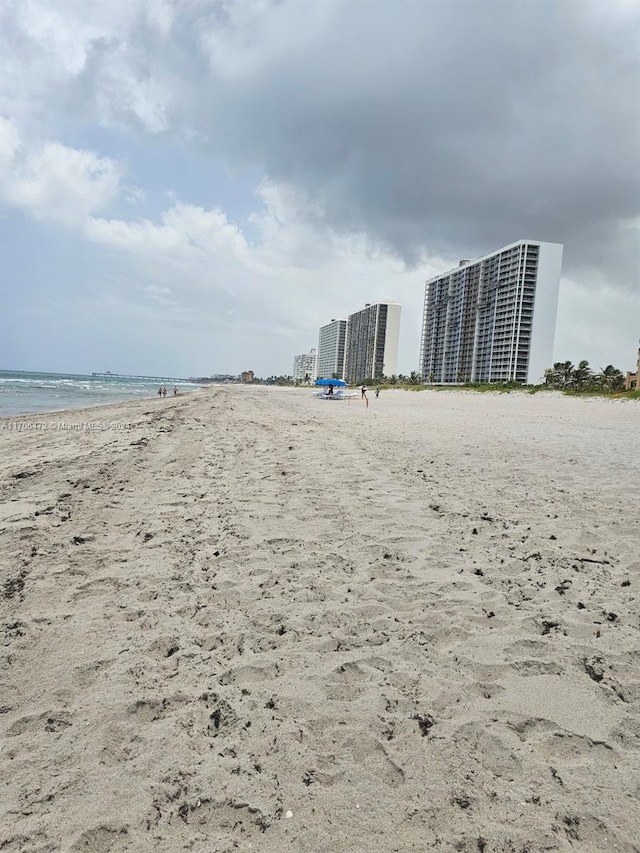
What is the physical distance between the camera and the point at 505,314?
364 ft

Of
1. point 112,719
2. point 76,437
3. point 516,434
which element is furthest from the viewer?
point 516,434

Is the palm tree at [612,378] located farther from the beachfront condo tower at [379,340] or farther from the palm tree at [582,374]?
the beachfront condo tower at [379,340]

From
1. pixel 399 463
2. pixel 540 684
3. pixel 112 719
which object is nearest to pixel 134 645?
pixel 112 719

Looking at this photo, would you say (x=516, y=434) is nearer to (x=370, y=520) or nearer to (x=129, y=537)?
(x=370, y=520)

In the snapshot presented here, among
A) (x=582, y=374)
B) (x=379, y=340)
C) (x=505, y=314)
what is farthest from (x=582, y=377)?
(x=379, y=340)

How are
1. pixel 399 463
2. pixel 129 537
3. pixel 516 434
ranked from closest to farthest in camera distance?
1. pixel 129 537
2. pixel 399 463
3. pixel 516 434

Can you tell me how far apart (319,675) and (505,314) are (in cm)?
12136

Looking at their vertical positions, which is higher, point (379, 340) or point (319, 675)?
point (379, 340)

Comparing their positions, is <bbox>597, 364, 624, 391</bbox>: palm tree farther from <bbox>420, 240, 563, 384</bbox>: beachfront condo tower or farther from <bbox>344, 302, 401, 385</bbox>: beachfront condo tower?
<bbox>344, 302, 401, 385</bbox>: beachfront condo tower

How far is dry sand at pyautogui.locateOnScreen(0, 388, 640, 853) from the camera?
192cm

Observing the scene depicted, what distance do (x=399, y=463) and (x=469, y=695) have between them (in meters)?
6.63

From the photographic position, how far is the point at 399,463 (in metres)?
9.16

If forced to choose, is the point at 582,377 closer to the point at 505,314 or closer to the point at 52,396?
the point at 505,314

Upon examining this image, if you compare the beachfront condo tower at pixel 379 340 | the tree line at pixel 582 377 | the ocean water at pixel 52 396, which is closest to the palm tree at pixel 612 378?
the tree line at pixel 582 377
